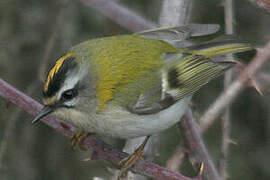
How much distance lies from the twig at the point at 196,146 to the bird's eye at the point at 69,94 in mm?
691

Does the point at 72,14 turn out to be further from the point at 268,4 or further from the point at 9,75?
the point at 268,4

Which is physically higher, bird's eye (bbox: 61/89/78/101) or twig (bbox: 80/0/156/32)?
twig (bbox: 80/0/156/32)

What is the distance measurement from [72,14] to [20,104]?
76.9 inches

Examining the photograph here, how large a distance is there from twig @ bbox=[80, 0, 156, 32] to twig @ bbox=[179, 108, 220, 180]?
A: 90 centimetres

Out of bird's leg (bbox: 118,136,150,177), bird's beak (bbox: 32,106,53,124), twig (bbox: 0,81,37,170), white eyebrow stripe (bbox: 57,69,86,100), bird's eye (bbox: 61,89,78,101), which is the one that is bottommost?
twig (bbox: 0,81,37,170)

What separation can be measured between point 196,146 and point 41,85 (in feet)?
5.11

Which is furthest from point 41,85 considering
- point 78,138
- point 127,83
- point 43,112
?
point 43,112

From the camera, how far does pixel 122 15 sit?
3.45 m

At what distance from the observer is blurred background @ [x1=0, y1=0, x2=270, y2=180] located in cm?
382

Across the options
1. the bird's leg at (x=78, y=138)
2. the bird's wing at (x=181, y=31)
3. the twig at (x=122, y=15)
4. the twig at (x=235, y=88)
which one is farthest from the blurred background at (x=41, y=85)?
the twig at (x=235, y=88)

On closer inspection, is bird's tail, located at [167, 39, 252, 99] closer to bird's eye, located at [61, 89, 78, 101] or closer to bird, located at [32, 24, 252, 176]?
bird, located at [32, 24, 252, 176]

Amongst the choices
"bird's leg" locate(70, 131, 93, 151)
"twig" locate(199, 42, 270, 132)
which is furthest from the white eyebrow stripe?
"twig" locate(199, 42, 270, 132)

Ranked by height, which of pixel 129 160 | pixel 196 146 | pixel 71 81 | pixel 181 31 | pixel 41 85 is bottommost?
pixel 41 85

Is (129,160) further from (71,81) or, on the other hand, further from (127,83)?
(71,81)
